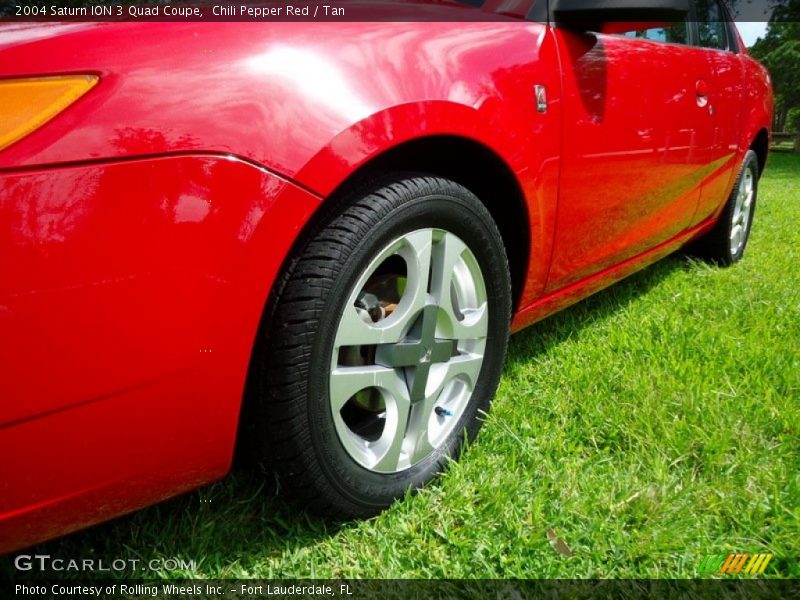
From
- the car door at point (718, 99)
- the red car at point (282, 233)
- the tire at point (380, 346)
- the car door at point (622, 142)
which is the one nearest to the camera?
the red car at point (282, 233)

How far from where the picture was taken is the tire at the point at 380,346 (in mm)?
1258

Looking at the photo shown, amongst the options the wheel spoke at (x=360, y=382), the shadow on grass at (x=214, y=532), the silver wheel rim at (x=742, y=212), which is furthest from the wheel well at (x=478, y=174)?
the silver wheel rim at (x=742, y=212)

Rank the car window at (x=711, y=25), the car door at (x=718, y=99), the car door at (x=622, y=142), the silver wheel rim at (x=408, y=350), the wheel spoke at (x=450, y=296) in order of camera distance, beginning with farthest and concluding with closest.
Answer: the car window at (x=711, y=25), the car door at (x=718, y=99), the car door at (x=622, y=142), the wheel spoke at (x=450, y=296), the silver wheel rim at (x=408, y=350)

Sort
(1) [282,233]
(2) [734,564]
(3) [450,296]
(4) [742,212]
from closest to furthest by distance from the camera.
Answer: (1) [282,233], (2) [734,564], (3) [450,296], (4) [742,212]

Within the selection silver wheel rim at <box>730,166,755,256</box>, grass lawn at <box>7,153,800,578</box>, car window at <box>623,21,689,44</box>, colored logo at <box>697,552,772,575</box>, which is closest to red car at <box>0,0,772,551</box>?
grass lawn at <box>7,153,800,578</box>

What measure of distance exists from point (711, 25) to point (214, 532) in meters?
2.92

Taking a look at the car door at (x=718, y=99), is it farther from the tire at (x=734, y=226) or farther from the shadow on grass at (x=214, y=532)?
the shadow on grass at (x=214, y=532)

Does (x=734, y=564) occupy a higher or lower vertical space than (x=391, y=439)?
lower

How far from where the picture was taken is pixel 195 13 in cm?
125

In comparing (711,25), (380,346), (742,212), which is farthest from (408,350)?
(742,212)

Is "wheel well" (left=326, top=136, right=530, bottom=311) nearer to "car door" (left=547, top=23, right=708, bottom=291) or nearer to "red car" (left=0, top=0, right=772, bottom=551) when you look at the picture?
"red car" (left=0, top=0, right=772, bottom=551)

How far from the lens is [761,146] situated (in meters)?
3.80

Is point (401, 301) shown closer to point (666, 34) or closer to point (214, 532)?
point (214, 532)

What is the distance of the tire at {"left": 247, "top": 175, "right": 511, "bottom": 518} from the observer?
126 cm
